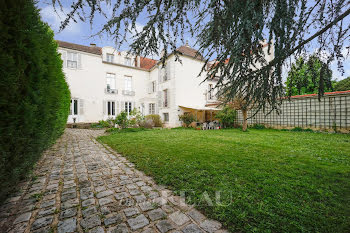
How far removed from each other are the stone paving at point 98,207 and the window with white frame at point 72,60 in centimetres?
1492

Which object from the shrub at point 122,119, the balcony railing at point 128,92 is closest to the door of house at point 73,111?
the balcony railing at point 128,92

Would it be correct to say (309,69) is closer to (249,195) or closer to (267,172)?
(267,172)

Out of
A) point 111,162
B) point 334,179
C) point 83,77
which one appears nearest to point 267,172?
point 334,179

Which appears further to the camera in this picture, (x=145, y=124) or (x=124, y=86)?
(x=124, y=86)

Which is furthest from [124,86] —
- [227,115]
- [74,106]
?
[227,115]

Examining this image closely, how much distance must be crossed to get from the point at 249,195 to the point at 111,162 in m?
3.00

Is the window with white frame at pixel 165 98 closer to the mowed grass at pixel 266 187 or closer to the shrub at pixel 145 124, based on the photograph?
the shrub at pixel 145 124

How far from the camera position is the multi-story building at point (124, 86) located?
1427cm

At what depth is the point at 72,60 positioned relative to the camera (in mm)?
14234

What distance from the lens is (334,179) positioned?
2.41 meters

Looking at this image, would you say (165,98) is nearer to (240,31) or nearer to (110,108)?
(110,108)

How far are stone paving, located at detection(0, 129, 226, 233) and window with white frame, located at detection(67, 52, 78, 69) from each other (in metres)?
14.9

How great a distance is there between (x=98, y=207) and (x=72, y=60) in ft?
55.6

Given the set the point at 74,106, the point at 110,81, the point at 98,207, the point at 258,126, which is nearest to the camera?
the point at 98,207
